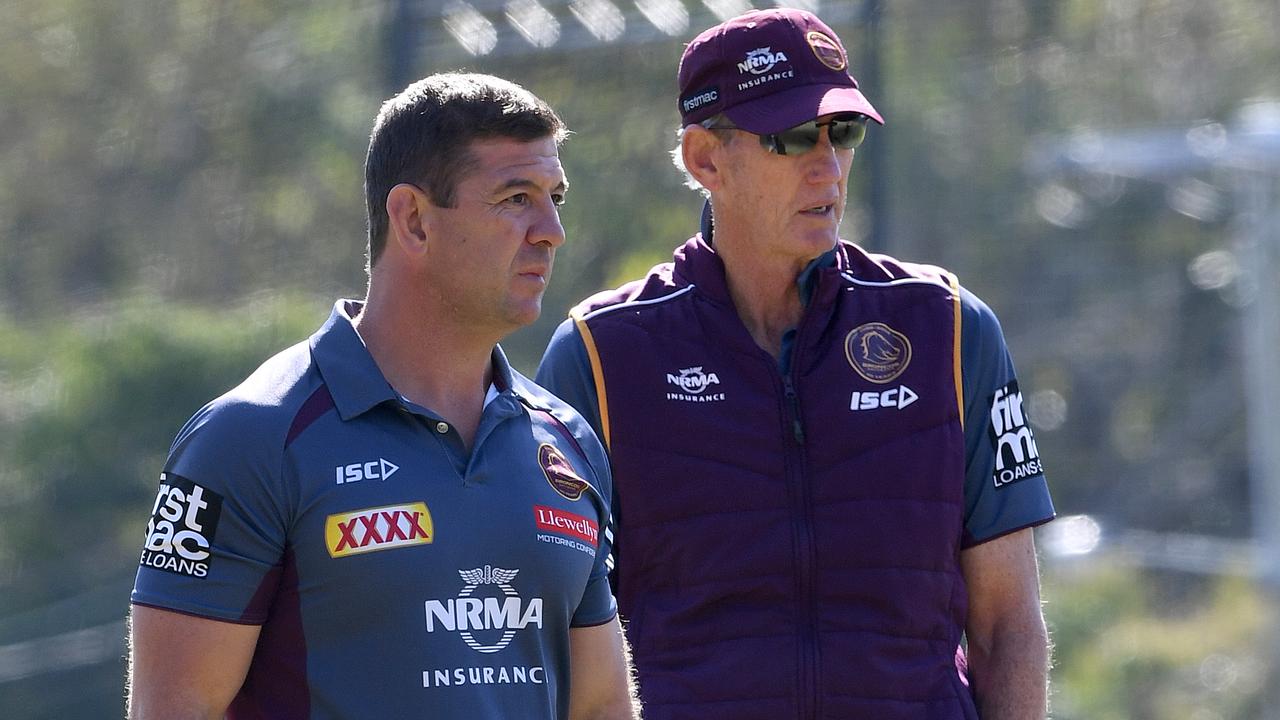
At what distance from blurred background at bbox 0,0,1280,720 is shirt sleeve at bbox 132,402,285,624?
278 cm

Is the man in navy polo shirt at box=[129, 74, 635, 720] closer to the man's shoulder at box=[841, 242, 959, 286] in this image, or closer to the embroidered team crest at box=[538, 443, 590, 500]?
the embroidered team crest at box=[538, 443, 590, 500]

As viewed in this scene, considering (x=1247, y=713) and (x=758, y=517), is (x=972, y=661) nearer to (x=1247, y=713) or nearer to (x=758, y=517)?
(x=758, y=517)

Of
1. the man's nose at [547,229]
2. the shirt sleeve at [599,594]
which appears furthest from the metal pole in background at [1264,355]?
the man's nose at [547,229]

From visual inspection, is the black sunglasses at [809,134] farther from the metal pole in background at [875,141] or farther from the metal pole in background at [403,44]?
the metal pole in background at [403,44]

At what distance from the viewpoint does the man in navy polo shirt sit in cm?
190

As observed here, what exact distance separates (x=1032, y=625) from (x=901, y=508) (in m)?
0.30

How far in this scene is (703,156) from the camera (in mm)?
2740

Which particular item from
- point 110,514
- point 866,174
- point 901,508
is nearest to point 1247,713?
point 866,174

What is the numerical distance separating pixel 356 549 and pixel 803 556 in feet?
2.62

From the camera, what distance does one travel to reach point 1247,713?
22.9 feet

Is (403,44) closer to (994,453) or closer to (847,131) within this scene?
(847,131)

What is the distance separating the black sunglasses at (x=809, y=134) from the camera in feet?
8.59

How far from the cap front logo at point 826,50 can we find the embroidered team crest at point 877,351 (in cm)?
42

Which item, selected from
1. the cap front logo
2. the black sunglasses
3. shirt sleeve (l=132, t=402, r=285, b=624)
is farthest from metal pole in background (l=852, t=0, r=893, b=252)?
shirt sleeve (l=132, t=402, r=285, b=624)
